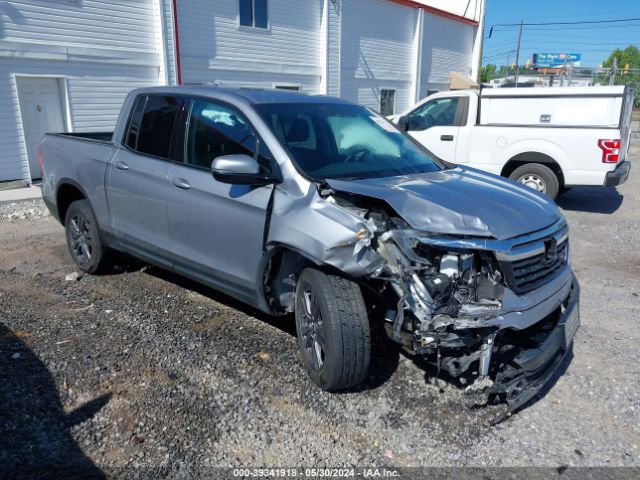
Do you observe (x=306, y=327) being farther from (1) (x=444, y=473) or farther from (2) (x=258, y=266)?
(1) (x=444, y=473)

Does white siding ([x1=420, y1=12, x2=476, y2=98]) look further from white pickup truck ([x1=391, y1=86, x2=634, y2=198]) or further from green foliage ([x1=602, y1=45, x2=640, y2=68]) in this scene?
green foliage ([x1=602, y1=45, x2=640, y2=68])

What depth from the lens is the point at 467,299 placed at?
9.94 ft

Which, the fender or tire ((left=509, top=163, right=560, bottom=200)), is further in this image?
tire ((left=509, top=163, right=560, bottom=200))

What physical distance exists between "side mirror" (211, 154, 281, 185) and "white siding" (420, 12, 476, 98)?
71.5 ft

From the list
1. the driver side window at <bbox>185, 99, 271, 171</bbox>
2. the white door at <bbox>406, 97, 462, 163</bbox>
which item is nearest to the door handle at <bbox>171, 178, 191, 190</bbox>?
the driver side window at <bbox>185, 99, 271, 171</bbox>

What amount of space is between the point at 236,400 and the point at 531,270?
6.46ft

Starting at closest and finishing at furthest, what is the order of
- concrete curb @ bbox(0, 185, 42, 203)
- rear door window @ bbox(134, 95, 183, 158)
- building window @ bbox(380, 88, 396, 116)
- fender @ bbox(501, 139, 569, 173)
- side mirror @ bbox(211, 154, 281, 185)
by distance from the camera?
side mirror @ bbox(211, 154, 281, 185)
rear door window @ bbox(134, 95, 183, 158)
fender @ bbox(501, 139, 569, 173)
concrete curb @ bbox(0, 185, 42, 203)
building window @ bbox(380, 88, 396, 116)

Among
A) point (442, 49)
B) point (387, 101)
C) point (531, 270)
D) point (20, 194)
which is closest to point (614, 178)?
point (531, 270)

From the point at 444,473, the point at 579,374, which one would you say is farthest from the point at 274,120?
the point at 579,374

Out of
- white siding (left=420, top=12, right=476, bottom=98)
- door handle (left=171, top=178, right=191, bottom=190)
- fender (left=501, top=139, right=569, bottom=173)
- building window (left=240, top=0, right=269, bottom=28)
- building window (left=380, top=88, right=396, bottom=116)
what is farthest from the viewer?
white siding (left=420, top=12, right=476, bottom=98)

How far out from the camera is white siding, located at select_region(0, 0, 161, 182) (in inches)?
424

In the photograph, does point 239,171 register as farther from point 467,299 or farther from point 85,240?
point 85,240

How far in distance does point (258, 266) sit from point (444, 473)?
1.73m

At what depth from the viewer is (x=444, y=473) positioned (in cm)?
285
